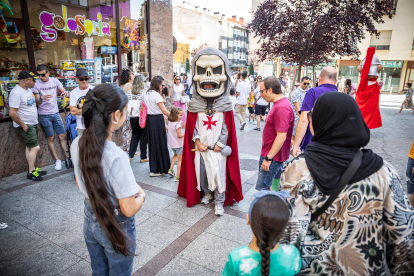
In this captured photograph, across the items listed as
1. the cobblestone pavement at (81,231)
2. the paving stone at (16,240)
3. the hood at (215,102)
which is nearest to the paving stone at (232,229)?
the cobblestone pavement at (81,231)

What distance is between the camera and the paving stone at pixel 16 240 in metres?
2.91

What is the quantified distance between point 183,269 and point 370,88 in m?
4.03

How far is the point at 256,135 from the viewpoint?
8688 mm

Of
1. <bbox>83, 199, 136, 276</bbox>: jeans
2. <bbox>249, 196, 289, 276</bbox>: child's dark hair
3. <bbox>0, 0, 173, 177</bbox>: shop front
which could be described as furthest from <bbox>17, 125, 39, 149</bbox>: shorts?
<bbox>249, 196, 289, 276</bbox>: child's dark hair

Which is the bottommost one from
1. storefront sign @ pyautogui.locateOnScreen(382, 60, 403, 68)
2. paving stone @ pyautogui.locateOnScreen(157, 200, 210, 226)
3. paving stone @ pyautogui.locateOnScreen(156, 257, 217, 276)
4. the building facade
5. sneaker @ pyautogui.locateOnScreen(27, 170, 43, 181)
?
paving stone @ pyautogui.locateOnScreen(157, 200, 210, 226)

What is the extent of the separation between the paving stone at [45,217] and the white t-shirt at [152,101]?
7.12 feet

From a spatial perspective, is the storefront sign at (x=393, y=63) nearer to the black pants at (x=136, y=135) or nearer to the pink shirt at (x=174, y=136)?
the black pants at (x=136, y=135)

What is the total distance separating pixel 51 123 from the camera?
539 cm

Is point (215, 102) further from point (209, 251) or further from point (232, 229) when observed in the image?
point (209, 251)

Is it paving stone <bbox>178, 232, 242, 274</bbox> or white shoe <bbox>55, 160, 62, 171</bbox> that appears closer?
paving stone <bbox>178, 232, 242, 274</bbox>

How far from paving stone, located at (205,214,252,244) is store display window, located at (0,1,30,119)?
4511mm

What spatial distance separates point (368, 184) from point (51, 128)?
5590mm

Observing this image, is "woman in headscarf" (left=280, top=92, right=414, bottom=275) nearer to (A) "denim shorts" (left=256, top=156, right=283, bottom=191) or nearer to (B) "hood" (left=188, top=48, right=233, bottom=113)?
(A) "denim shorts" (left=256, top=156, right=283, bottom=191)

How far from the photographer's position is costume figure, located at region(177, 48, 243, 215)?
3746 mm
